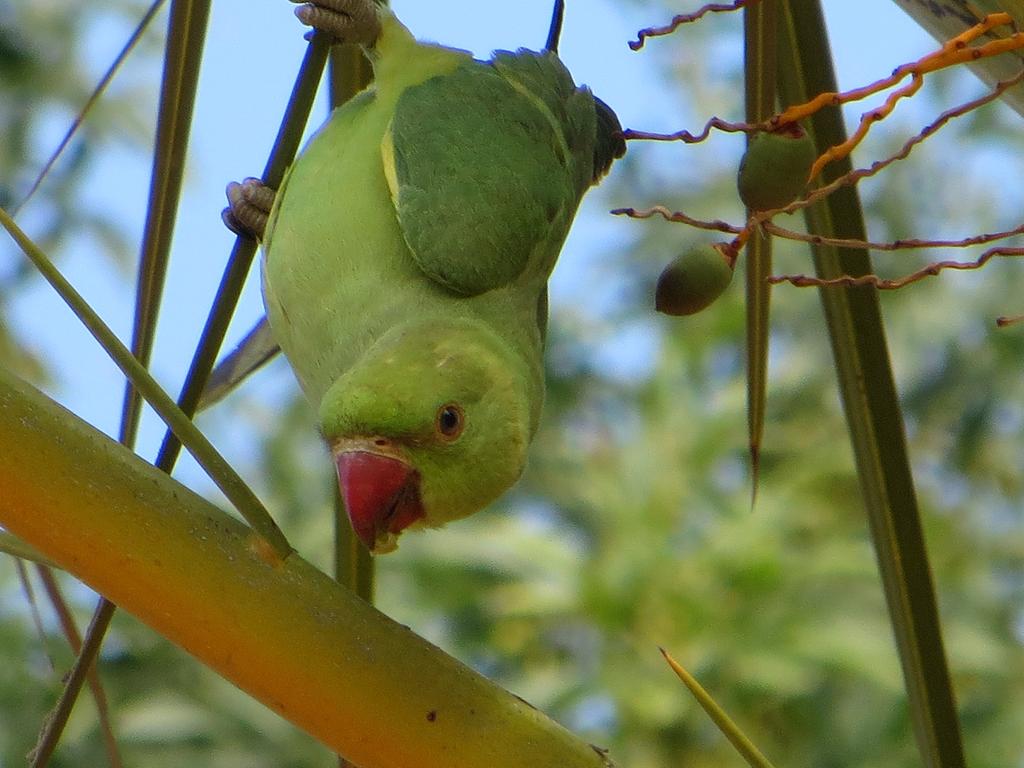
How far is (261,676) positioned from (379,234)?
37.5 inches

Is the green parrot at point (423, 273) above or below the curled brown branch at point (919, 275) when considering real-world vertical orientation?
above

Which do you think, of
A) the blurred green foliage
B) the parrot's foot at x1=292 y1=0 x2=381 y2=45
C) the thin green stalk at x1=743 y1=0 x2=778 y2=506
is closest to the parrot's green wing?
the parrot's foot at x1=292 y1=0 x2=381 y2=45

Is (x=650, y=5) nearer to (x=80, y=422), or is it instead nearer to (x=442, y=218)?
(x=442, y=218)

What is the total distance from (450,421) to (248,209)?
0.56 meters

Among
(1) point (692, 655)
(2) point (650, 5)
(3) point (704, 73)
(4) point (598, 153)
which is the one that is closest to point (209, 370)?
(4) point (598, 153)

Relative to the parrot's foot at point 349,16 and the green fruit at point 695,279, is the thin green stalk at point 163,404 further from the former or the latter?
the parrot's foot at point 349,16

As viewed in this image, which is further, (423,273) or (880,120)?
(423,273)

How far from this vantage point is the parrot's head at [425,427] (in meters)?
1.56

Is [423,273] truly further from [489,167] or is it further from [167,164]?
[167,164]

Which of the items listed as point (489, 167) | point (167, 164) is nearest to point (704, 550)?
point (489, 167)

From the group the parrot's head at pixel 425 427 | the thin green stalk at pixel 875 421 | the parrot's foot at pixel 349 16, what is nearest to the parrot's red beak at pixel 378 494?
the parrot's head at pixel 425 427

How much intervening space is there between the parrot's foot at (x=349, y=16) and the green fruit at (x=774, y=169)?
0.97m

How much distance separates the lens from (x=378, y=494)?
1.55 m

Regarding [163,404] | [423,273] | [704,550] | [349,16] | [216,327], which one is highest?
[704,550]
